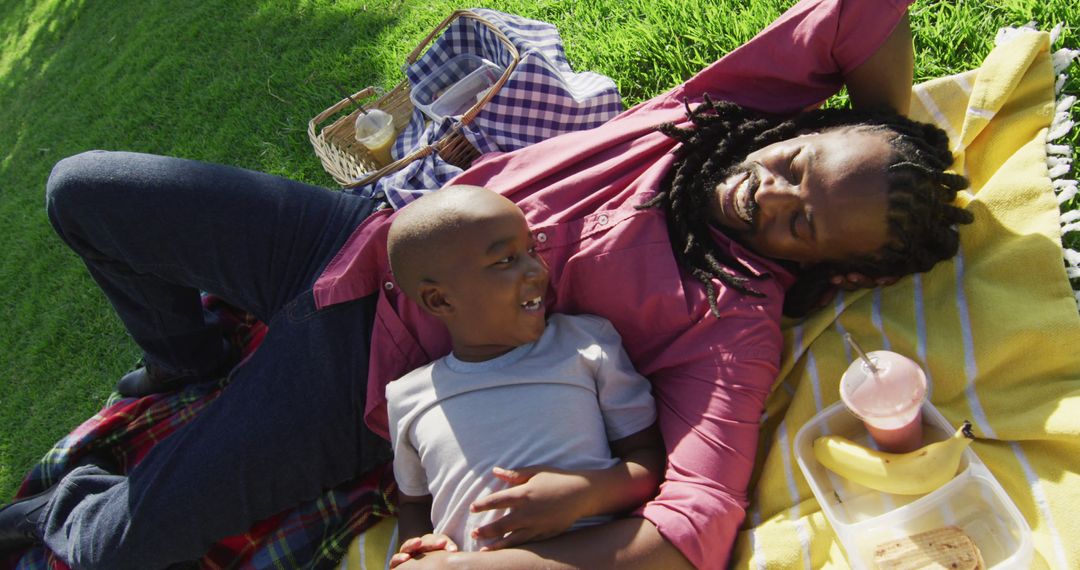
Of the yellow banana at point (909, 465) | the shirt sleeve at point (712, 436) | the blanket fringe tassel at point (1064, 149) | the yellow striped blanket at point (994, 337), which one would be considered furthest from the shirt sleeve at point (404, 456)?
the blanket fringe tassel at point (1064, 149)

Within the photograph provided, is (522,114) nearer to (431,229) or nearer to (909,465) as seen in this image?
(431,229)

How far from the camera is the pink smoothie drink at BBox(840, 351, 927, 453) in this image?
1.78 m

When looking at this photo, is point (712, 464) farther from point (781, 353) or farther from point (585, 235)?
point (585, 235)

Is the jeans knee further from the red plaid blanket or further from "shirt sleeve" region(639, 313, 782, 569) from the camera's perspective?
"shirt sleeve" region(639, 313, 782, 569)

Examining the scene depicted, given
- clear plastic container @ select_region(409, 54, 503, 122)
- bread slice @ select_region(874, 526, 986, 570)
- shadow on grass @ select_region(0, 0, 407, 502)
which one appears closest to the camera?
bread slice @ select_region(874, 526, 986, 570)

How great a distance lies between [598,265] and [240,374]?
130cm

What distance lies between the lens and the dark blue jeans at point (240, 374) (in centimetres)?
242

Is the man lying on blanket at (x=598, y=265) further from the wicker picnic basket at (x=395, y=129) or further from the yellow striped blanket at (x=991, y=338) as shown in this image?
the wicker picnic basket at (x=395, y=129)

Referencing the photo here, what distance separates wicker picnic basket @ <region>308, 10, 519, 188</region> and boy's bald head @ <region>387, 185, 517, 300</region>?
701 millimetres

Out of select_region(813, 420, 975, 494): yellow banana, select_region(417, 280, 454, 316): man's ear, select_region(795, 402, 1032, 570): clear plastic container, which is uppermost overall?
select_region(417, 280, 454, 316): man's ear

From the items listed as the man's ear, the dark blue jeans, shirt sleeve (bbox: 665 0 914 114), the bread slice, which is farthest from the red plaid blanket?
shirt sleeve (bbox: 665 0 914 114)

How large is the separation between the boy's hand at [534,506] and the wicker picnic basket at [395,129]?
1.43m

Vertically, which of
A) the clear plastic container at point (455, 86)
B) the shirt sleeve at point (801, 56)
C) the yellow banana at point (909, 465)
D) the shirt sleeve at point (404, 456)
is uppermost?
the clear plastic container at point (455, 86)

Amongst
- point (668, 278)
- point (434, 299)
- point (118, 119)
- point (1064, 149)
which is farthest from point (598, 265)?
point (118, 119)
